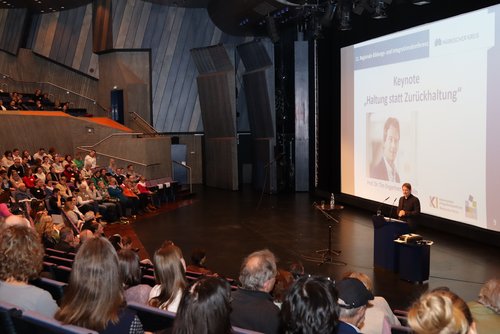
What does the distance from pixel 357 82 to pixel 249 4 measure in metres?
3.74

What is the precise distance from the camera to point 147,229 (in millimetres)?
11367

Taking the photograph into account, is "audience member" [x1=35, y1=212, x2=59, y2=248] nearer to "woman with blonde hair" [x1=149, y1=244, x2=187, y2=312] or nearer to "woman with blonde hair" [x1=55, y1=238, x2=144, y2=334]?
"woman with blonde hair" [x1=149, y1=244, x2=187, y2=312]

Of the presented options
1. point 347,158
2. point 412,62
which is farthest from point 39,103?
point 412,62

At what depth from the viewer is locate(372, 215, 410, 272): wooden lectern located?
755 centimetres

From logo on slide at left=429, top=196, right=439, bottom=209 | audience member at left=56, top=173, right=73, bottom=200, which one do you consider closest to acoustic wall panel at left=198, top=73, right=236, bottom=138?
audience member at left=56, top=173, right=73, bottom=200

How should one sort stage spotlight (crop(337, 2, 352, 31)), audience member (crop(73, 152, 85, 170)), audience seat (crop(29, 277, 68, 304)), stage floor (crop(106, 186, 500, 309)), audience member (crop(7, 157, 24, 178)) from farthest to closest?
audience member (crop(73, 152, 85, 170)) < audience member (crop(7, 157, 24, 178)) < stage spotlight (crop(337, 2, 352, 31)) < stage floor (crop(106, 186, 500, 309)) < audience seat (crop(29, 277, 68, 304))

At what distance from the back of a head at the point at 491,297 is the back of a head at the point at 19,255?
2473mm

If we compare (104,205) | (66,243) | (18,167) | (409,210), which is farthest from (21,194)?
(409,210)

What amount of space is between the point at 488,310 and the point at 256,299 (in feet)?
4.30

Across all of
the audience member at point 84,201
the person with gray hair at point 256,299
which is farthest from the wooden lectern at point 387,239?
the audience member at point 84,201

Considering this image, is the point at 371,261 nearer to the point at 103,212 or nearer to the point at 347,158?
the point at 347,158

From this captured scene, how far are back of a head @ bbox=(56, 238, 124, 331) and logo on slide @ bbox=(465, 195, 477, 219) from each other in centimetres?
775

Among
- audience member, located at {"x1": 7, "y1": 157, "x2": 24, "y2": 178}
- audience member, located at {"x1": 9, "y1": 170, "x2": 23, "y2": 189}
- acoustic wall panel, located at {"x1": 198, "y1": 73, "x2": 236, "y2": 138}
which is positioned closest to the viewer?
audience member, located at {"x1": 9, "y1": 170, "x2": 23, "y2": 189}

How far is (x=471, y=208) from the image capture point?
9141 millimetres
